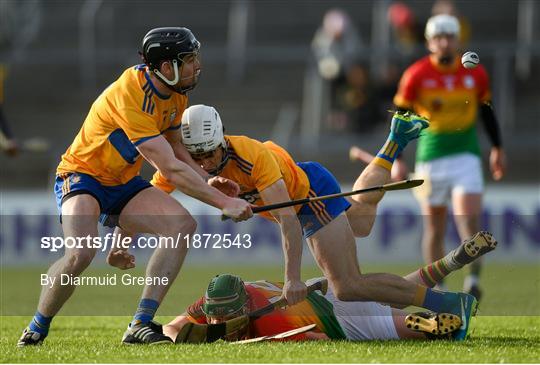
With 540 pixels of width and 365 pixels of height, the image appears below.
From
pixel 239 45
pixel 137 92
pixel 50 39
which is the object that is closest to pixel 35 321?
pixel 137 92

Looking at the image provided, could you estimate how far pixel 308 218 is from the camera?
730 centimetres

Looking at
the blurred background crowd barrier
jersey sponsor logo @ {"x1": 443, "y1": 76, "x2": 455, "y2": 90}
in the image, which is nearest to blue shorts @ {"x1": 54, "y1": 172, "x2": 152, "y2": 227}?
jersey sponsor logo @ {"x1": 443, "y1": 76, "x2": 455, "y2": 90}

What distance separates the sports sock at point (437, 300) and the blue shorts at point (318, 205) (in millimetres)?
677

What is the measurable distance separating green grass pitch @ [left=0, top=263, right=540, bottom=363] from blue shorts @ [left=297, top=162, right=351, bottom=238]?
37 cm

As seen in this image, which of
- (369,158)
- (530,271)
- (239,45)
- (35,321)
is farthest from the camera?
(239,45)

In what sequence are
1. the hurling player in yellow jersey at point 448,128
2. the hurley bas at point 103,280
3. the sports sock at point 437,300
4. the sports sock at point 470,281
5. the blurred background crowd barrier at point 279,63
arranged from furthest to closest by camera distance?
1. the blurred background crowd barrier at point 279,63
2. the hurling player in yellow jersey at point 448,128
3. the sports sock at point 470,281
4. the sports sock at point 437,300
5. the hurley bas at point 103,280

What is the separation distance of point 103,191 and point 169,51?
0.88 metres

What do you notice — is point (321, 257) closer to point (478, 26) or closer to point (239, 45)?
point (239, 45)

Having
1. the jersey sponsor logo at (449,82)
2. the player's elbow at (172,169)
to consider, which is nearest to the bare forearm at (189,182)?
the player's elbow at (172,169)

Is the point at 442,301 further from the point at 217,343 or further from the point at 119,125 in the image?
the point at 119,125

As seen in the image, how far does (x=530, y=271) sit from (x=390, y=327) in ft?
19.9

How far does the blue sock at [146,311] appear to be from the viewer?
6785 millimetres

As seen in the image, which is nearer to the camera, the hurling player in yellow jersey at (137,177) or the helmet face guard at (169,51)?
the hurling player in yellow jersey at (137,177)

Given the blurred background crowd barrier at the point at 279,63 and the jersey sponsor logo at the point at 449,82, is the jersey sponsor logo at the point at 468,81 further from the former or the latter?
the blurred background crowd barrier at the point at 279,63
